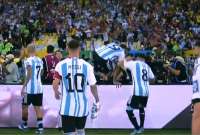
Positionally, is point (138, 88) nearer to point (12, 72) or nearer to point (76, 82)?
point (12, 72)

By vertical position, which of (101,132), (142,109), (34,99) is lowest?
(101,132)

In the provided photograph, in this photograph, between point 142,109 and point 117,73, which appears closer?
point 142,109

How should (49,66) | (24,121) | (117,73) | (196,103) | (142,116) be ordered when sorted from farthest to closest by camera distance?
(49,66) < (117,73) < (24,121) < (142,116) < (196,103)

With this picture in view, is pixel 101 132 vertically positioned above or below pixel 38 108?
below

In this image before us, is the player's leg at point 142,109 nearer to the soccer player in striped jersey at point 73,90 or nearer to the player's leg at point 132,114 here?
the player's leg at point 132,114

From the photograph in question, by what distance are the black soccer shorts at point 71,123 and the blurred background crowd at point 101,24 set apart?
450 inches

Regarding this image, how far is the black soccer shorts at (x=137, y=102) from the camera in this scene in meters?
15.8

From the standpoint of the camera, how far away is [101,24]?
30078mm

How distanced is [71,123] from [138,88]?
5623 mm

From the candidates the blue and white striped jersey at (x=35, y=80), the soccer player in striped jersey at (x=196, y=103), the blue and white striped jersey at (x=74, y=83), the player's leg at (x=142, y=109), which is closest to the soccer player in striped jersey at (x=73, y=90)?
the blue and white striped jersey at (x=74, y=83)

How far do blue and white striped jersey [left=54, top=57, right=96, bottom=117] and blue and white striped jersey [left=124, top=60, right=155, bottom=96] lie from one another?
17.5 feet

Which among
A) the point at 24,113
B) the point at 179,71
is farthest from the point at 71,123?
the point at 179,71

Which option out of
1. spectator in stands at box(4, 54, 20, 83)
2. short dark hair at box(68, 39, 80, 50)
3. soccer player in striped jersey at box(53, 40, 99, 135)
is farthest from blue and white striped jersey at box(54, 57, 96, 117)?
spectator in stands at box(4, 54, 20, 83)

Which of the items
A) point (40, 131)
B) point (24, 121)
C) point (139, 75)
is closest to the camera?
point (40, 131)
